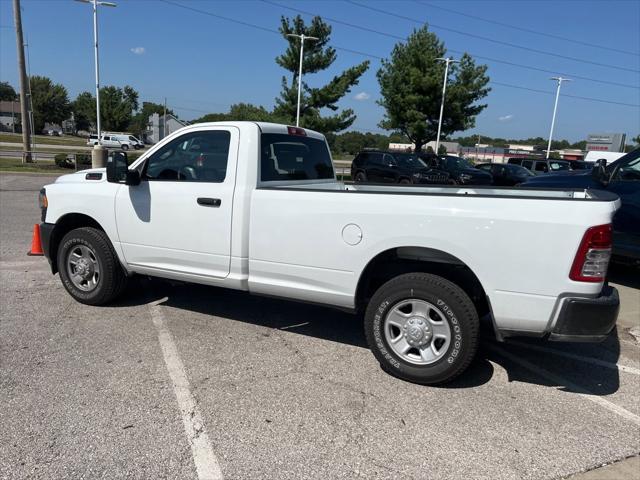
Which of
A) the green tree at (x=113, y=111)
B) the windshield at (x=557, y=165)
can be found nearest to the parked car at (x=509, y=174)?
the windshield at (x=557, y=165)

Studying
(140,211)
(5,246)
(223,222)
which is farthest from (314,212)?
(5,246)

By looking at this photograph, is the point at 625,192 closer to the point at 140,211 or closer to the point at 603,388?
the point at 603,388

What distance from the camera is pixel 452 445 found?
116 inches

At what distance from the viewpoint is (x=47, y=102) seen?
9131 centimetres

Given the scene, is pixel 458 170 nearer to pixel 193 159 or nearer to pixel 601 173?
pixel 601 173

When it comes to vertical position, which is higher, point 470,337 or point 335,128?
point 335,128

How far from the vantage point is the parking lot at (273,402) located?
2742mm

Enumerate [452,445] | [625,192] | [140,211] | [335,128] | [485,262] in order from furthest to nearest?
[335,128], [625,192], [140,211], [485,262], [452,445]

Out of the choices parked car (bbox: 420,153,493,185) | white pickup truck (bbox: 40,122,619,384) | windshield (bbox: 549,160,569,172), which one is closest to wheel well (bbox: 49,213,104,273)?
white pickup truck (bbox: 40,122,619,384)

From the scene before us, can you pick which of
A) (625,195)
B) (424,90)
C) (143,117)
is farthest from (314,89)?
(143,117)

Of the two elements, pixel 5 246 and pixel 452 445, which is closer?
pixel 452 445

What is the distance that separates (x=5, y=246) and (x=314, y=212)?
237 inches

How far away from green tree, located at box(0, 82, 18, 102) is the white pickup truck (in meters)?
158

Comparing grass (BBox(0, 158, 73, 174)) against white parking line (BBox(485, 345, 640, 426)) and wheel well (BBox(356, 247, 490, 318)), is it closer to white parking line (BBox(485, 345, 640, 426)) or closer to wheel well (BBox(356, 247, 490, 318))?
wheel well (BBox(356, 247, 490, 318))
